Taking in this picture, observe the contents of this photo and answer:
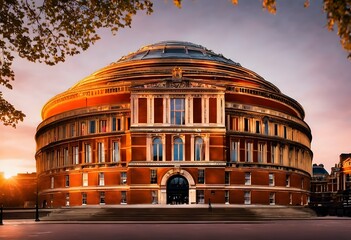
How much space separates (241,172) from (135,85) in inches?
689

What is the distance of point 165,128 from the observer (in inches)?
2670

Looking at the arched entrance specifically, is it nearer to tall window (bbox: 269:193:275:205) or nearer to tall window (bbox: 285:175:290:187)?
tall window (bbox: 269:193:275:205)

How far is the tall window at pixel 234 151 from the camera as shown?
7269 centimetres

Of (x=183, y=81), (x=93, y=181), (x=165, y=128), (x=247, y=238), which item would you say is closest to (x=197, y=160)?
(x=165, y=128)

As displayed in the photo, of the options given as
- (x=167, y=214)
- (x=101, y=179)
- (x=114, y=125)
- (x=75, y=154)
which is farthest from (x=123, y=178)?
(x=167, y=214)

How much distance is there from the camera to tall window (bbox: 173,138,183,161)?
68.1m

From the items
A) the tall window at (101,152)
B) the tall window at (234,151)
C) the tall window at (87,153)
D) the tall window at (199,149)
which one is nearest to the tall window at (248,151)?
the tall window at (234,151)

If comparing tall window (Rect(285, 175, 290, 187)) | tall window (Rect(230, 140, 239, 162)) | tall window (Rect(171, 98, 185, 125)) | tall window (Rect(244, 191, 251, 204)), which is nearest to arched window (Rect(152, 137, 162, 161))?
tall window (Rect(171, 98, 185, 125))

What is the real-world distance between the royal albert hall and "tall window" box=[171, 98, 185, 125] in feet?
0.40

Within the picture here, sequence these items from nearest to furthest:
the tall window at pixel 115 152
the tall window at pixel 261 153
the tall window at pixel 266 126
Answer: the tall window at pixel 115 152 < the tall window at pixel 261 153 < the tall window at pixel 266 126

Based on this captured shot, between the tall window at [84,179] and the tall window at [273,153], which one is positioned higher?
the tall window at [273,153]

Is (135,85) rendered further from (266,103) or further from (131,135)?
(266,103)

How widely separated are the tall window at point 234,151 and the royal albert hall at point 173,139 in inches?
5.1

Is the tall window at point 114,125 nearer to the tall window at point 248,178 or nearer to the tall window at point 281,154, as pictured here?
the tall window at point 248,178
